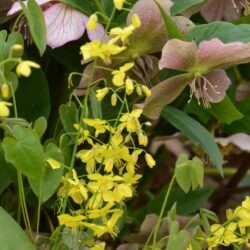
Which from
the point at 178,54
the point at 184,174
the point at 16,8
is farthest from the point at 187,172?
the point at 16,8

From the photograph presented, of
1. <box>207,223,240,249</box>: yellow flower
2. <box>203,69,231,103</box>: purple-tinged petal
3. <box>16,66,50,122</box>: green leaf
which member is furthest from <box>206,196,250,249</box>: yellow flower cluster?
<box>16,66,50,122</box>: green leaf

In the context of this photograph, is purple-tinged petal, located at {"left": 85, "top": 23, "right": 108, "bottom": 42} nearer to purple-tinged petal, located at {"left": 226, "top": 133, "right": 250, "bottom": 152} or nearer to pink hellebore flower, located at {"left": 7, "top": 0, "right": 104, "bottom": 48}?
pink hellebore flower, located at {"left": 7, "top": 0, "right": 104, "bottom": 48}

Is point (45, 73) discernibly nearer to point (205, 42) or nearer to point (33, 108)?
point (33, 108)

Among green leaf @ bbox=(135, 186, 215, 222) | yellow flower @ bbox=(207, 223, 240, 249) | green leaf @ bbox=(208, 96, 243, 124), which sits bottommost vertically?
green leaf @ bbox=(135, 186, 215, 222)

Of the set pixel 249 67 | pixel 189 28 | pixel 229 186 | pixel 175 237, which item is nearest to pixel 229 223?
pixel 175 237

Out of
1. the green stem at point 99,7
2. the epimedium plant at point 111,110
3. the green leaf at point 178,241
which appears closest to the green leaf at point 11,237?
the epimedium plant at point 111,110

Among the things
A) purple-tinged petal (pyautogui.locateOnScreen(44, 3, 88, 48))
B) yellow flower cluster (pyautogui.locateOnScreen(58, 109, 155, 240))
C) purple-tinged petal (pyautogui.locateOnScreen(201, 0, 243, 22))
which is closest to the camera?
yellow flower cluster (pyautogui.locateOnScreen(58, 109, 155, 240))
